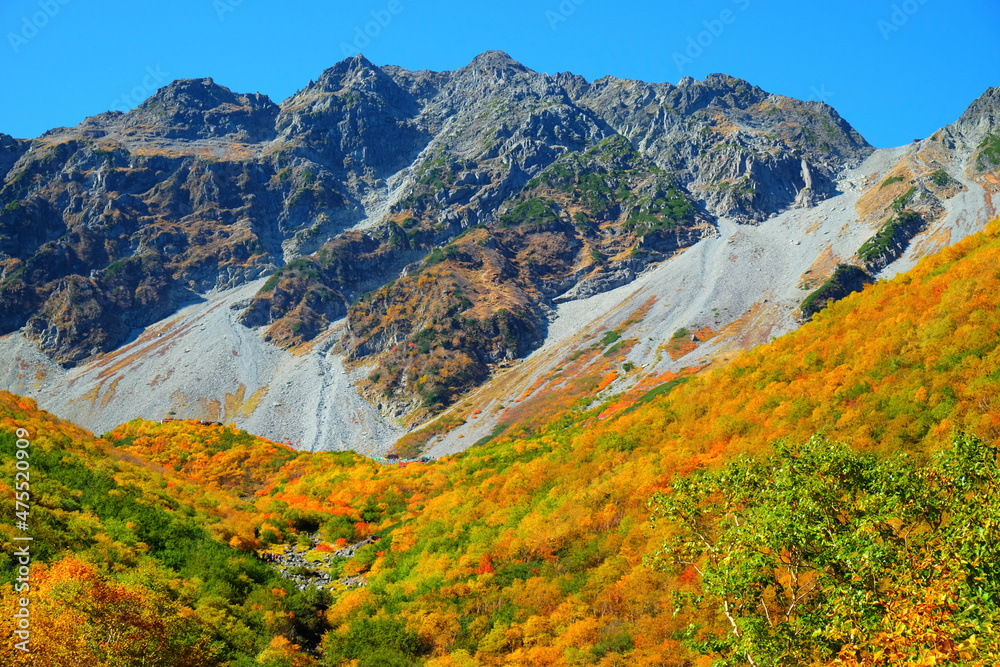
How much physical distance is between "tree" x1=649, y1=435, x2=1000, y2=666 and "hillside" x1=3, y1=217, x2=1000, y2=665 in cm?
6

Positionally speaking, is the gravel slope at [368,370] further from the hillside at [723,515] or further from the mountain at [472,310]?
the hillside at [723,515]

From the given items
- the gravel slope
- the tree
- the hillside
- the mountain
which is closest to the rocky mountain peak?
the mountain

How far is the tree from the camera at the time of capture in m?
9.23

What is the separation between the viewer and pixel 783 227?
172500 millimetres

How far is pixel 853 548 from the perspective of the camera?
37.2ft

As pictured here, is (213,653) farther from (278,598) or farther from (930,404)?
(930,404)

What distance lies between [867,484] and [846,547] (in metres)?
2.35

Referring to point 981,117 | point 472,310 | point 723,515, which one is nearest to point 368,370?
point 472,310

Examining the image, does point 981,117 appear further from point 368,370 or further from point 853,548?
point 853,548

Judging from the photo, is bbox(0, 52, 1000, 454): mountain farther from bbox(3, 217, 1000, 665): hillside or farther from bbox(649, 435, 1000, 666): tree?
bbox(649, 435, 1000, 666): tree

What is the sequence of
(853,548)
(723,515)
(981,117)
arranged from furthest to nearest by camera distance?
(981,117) < (723,515) < (853,548)

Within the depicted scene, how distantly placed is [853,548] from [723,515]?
4166 mm

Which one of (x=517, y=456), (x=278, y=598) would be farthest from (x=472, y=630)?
(x=517, y=456)

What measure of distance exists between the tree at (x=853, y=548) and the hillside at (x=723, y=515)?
6cm
